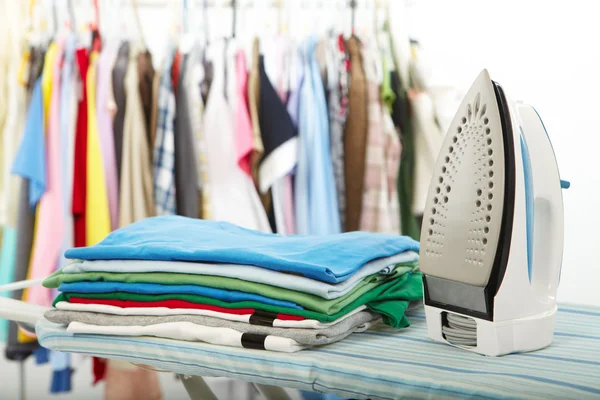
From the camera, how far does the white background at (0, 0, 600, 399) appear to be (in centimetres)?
182

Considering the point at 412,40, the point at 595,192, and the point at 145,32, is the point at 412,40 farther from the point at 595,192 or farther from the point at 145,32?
the point at 145,32

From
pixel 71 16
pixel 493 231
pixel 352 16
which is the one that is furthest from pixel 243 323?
pixel 71 16

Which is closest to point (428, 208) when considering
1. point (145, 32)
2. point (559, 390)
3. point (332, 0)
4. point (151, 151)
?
point (559, 390)

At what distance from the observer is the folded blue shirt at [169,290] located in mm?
666

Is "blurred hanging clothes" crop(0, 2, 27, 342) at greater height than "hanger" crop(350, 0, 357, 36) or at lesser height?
lesser

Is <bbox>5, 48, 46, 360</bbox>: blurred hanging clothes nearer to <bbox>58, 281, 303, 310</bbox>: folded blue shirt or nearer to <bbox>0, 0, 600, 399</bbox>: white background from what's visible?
<bbox>0, 0, 600, 399</bbox>: white background

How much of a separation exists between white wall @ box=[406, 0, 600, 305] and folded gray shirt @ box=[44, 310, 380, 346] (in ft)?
4.18

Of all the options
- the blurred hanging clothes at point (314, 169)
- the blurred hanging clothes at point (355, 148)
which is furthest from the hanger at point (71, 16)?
the blurred hanging clothes at point (355, 148)

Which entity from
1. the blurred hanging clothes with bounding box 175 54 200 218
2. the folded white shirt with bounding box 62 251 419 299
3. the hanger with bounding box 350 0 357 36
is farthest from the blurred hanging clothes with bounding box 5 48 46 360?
the folded white shirt with bounding box 62 251 419 299

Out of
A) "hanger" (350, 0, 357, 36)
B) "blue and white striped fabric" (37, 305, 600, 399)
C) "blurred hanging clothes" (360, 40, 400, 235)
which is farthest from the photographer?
"hanger" (350, 0, 357, 36)

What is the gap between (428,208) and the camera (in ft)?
2.18

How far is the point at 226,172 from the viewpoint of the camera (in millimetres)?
1676

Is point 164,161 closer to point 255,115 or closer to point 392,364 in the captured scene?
point 255,115

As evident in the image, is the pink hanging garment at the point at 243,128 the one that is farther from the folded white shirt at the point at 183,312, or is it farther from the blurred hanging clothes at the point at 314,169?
the folded white shirt at the point at 183,312
